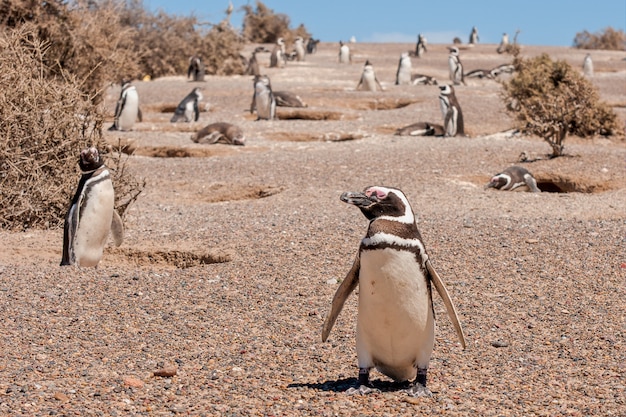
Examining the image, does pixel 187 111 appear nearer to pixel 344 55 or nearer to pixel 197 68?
pixel 197 68

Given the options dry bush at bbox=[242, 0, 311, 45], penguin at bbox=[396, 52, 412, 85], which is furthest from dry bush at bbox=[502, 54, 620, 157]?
dry bush at bbox=[242, 0, 311, 45]

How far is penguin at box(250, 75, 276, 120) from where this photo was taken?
16.1 meters

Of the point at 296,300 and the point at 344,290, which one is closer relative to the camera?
the point at 344,290

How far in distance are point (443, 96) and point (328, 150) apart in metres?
3.29

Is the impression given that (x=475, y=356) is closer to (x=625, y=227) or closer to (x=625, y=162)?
(x=625, y=227)

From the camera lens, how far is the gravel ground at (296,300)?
368 centimetres

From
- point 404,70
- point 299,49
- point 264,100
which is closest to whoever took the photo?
point 264,100

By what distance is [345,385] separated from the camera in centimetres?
380

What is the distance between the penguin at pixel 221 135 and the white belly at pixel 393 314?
964 centimetres

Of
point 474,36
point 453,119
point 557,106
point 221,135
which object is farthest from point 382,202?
point 474,36

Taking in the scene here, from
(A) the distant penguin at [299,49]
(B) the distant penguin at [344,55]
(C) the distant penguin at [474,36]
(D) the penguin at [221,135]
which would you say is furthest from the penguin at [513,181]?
(C) the distant penguin at [474,36]

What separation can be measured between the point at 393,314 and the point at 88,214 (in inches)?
125

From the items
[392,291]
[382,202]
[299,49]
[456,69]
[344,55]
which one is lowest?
[392,291]

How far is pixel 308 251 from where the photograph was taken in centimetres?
625
